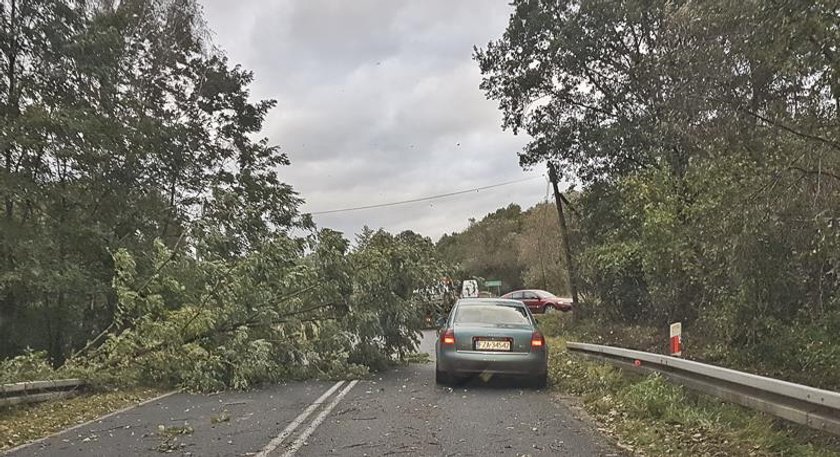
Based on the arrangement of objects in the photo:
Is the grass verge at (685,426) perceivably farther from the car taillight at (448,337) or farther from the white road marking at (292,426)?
the white road marking at (292,426)

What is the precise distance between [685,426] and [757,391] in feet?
2.84

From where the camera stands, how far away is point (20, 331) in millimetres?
19641

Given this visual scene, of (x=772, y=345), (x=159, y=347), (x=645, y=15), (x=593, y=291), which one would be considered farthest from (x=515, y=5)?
(x=159, y=347)

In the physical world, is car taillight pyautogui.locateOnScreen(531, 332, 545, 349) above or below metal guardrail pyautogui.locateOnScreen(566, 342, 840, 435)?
above

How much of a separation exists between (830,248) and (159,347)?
999cm

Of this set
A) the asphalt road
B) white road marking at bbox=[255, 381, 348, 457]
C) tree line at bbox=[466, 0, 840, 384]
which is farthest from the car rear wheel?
tree line at bbox=[466, 0, 840, 384]

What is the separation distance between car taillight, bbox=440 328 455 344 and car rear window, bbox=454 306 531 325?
0.32m

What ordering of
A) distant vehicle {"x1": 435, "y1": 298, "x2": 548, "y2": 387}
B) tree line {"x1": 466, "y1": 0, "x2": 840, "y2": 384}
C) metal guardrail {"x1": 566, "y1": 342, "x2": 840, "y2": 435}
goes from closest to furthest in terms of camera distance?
metal guardrail {"x1": 566, "y1": 342, "x2": 840, "y2": 435} < tree line {"x1": 466, "y1": 0, "x2": 840, "y2": 384} < distant vehicle {"x1": 435, "y1": 298, "x2": 548, "y2": 387}

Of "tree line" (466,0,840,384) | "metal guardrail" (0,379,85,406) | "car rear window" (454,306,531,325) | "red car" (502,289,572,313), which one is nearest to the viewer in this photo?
"tree line" (466,0,840,384)

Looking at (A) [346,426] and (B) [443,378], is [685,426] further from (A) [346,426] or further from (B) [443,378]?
(B) [443,378]

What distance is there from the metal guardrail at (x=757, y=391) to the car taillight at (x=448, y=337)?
2611mm

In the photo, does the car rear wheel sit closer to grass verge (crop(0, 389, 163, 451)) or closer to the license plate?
the license plate

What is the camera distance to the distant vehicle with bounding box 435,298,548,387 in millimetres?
10289

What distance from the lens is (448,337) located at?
10547 mm
